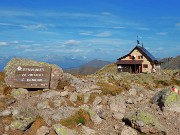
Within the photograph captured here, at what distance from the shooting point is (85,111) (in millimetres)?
19969

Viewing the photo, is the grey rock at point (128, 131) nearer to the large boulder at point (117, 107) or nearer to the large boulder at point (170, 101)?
the large boulder at point (117, 107)

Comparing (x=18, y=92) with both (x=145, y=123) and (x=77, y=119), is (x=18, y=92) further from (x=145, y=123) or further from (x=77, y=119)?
(x=145, y=123)

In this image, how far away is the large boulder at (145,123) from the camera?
17.9m

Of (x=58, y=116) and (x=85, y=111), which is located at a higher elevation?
(x=85, y=111)

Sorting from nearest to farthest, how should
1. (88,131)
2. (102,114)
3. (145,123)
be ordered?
(88,131)
(145,123)
(102,114)

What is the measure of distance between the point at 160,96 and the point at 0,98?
13693mm

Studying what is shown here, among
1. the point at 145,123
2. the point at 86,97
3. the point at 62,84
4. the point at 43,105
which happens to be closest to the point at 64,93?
the point at 86,97

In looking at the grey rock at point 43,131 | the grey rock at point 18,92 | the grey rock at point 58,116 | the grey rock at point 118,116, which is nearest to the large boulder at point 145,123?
the grey rock at point 118,116

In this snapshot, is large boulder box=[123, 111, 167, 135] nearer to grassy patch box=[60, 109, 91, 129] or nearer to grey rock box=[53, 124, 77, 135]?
grassy patch box=[60, 109, 91, 129]

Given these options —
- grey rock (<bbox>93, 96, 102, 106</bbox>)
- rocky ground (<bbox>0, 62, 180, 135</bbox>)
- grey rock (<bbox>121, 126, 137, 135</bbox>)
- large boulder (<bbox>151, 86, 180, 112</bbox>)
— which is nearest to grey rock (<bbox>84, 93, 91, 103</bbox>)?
rocky ground (<bbox>0, 62, 180, 135</bbox>)

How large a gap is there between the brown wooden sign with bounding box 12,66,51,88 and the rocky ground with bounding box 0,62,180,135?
31.4 inches

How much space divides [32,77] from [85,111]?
7.64 meters

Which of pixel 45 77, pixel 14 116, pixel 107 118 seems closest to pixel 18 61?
pixel 45 77

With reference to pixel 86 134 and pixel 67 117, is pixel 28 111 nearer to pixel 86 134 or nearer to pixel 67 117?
pixel 67 117
